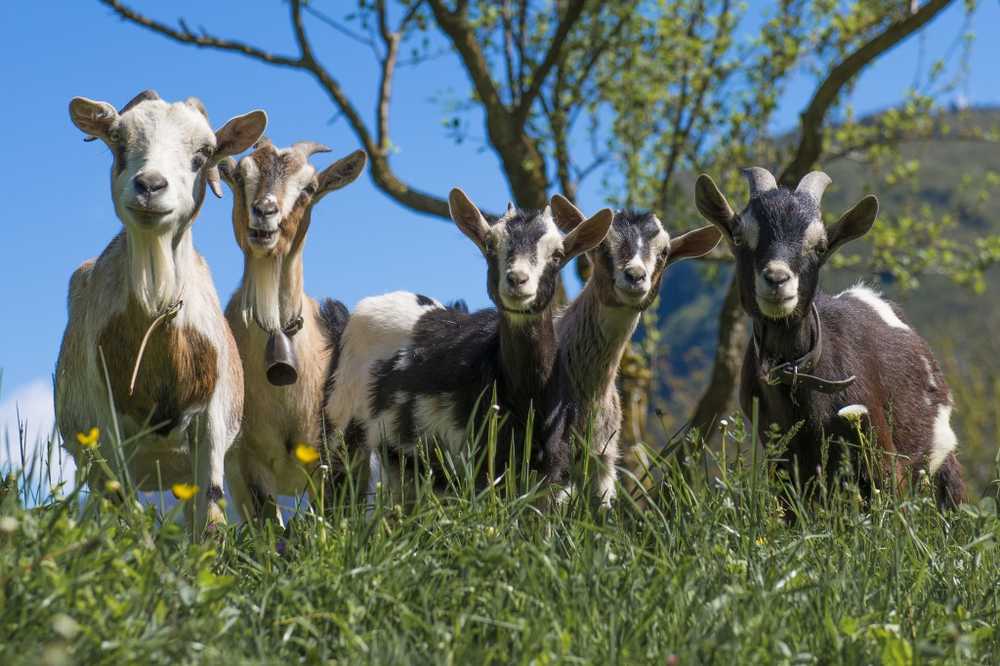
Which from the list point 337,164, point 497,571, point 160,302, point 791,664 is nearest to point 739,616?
point 791,664

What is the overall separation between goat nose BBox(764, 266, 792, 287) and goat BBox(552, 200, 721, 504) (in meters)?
0.59

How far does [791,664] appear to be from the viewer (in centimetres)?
339

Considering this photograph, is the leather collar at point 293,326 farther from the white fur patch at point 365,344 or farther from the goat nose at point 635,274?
the goat nose at point 635,274

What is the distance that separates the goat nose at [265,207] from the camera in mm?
6602

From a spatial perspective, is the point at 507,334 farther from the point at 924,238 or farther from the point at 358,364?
the point at 924,238

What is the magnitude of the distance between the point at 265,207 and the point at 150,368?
4.25 feet

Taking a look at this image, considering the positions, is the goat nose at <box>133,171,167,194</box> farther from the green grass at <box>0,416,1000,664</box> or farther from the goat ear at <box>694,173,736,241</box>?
the goat ear at <box>694,173,736,241</box>

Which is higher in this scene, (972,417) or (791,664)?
(791,664)

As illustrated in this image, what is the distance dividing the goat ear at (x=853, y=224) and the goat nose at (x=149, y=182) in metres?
3.36

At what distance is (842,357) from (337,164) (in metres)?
2.95

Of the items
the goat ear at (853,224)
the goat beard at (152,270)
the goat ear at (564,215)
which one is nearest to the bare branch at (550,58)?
the goat ear at (564,215)

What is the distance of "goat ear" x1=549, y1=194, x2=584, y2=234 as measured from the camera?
6621 mm

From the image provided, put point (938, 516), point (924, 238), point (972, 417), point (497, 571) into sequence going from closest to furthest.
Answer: point (497, 571)
point (938, 516)
point (924, 238)
point (972, 417)

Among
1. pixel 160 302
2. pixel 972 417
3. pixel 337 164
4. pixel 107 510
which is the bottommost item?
pixel 972 417
